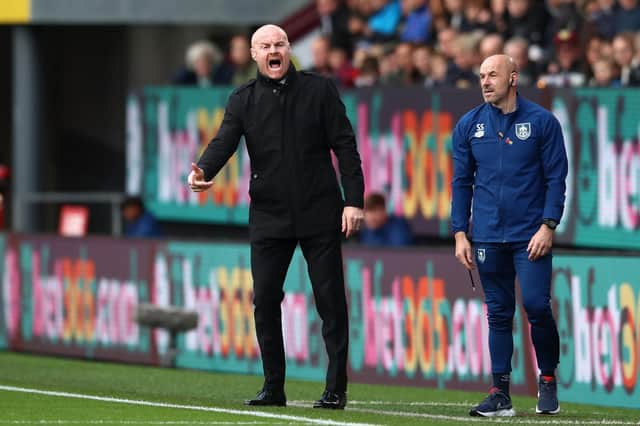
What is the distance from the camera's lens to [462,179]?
10.3 meters

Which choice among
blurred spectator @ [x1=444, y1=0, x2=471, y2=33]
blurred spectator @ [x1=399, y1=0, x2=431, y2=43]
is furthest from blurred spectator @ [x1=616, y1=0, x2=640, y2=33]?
blurred spectator @ [x1=399, y1=0, x2=431, y2=43]

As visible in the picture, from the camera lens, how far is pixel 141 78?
26.9 metres

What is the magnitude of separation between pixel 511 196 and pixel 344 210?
93 cm

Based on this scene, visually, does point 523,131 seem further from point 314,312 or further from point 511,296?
point 314,312

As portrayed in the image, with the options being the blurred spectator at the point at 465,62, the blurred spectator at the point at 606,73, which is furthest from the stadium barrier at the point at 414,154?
the blurred spectator at the point at 465,62

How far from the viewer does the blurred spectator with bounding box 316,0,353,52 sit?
65.9ft

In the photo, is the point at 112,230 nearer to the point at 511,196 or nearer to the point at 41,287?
A: the point at 41,287

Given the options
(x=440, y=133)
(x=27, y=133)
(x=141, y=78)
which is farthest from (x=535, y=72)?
(x=141, y=78)

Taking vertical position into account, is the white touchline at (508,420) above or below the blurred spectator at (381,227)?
below

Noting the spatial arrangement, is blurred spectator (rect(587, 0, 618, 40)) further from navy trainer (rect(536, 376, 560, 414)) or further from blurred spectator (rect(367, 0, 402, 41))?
navy trainer (rect(536, 376, 560, 414))

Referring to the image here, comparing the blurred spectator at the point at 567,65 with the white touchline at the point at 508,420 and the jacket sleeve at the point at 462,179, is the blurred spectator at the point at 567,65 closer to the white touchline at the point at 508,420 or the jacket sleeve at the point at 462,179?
the jacket sleeve at the point at 462,179

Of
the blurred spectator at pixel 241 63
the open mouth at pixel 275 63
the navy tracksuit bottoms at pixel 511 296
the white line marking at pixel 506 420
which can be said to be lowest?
the white line marking at pixel 506 420

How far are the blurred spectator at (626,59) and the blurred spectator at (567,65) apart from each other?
0.55 m

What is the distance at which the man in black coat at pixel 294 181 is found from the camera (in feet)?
33.6
